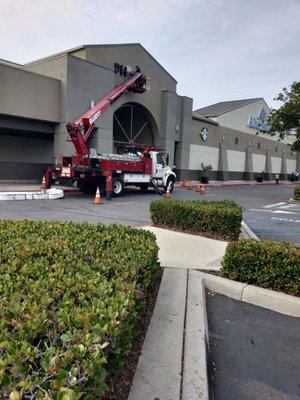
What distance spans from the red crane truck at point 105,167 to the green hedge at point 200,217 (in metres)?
7.53

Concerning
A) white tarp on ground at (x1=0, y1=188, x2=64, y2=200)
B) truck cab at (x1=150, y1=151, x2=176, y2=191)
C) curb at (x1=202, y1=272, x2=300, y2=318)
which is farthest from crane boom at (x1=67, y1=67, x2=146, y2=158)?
curb at (x1=202, y1=272, x2=300, y2=318)

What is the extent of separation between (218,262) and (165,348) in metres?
3.28

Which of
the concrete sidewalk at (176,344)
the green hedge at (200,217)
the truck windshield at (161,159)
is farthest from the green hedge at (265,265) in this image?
the truck windshield at (161,159)

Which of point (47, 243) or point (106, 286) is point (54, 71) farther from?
point (106, 286)

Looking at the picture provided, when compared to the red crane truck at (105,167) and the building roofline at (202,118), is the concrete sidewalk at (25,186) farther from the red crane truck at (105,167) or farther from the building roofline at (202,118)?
the building roofline at (202,118)

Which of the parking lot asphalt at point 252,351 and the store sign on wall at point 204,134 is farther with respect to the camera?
the store sign on wall at point 204,134

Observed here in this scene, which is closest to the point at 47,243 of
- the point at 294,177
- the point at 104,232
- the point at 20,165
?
the point at 104,232

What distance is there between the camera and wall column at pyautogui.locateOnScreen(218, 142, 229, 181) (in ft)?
132

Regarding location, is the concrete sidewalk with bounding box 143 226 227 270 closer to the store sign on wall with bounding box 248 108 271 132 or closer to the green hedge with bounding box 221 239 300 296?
the green hedge with bounding box 221 239 300 296

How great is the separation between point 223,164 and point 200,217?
107 feet

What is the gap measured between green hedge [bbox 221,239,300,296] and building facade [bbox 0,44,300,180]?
17678 millimetres

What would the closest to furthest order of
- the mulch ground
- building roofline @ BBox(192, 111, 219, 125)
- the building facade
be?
the mulch ground < the building facade < building roofline @ BBox(192, 111, 219, 125)

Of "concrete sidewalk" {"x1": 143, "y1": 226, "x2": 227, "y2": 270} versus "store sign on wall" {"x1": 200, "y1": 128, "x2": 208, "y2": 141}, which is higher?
"store sign on wall" {"x1": 200, "y1": 128, "x2": 208, "y2": 141}

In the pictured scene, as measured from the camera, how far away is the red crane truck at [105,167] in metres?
16.7
